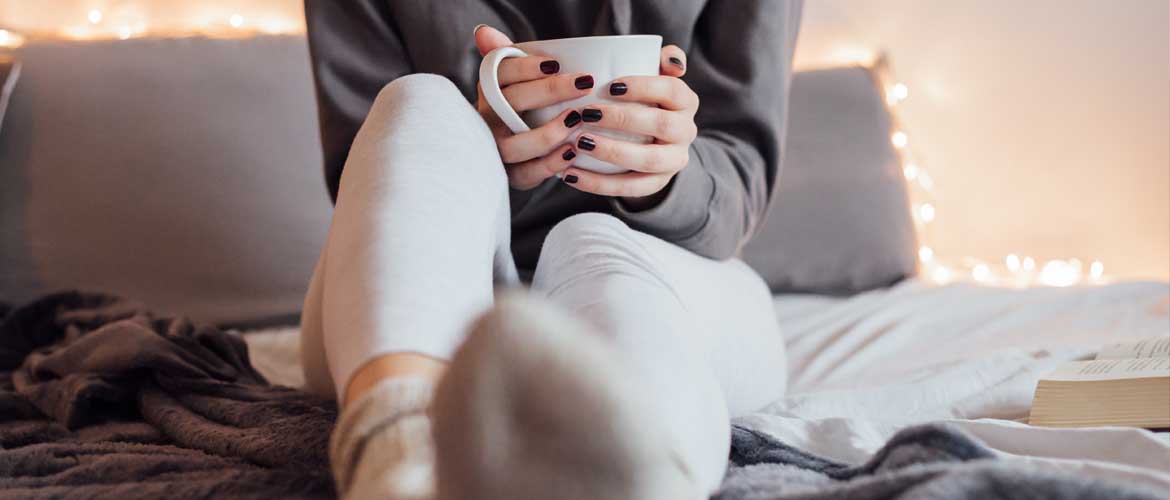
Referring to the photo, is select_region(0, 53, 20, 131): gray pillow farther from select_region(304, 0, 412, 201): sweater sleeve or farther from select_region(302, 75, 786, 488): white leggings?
select_region(302, 75, 786, 488): white leggings

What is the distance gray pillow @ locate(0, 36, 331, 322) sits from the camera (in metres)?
1.38

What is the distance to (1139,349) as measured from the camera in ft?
2.88

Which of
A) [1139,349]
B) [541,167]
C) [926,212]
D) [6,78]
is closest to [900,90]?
[926,212]

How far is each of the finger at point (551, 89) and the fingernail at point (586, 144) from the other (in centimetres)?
4

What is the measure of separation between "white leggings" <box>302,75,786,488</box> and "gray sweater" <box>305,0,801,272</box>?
0.19 metres

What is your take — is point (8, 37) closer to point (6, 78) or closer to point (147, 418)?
point (6, 78)

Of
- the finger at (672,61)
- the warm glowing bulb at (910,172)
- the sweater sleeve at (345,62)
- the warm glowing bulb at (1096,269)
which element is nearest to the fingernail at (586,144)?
the finger at (672,61)

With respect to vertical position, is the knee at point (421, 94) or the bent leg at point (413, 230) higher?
the knee at point (421, 94)

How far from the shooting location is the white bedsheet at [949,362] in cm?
64

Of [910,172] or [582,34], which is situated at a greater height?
[582,34]

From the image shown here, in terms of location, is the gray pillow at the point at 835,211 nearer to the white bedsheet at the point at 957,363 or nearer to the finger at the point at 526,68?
the white bedsheet at the point at 957,363

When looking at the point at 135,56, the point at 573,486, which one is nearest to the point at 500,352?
the point at 573,486

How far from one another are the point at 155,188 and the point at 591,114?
3.02 feet

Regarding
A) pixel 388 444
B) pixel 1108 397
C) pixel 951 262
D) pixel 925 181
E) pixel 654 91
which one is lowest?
pixel 951 262
